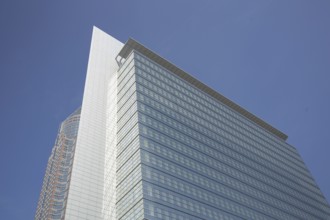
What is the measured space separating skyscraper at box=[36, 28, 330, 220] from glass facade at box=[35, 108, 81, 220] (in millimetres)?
6449

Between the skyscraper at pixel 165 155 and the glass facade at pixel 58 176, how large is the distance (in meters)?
6.45

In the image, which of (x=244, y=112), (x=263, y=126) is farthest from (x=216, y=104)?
(x=263, y=126)

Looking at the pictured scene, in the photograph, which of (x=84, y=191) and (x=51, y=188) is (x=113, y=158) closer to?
(x=84, y=191)

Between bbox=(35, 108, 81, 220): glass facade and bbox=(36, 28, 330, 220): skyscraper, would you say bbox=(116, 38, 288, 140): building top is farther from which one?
bbox=(35, 108, 81, 220): glass facade

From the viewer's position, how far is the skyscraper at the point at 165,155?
67062 mm

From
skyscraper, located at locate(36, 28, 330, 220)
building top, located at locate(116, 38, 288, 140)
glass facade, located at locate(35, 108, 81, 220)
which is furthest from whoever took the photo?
building top, located at locate(116, 38, 288, 140)

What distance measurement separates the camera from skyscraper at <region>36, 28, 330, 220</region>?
220ft

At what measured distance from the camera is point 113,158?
76.8 metres

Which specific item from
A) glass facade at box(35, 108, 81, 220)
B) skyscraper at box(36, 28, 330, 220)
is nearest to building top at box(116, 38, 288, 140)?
skyscraper at box(36, 28, 330, 220)

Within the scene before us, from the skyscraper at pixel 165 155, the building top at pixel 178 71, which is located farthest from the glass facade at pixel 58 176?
the building top at pixel 178 71

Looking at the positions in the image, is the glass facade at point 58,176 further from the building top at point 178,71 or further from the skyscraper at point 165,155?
the building top at point 178,71

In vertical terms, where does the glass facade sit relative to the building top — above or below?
below

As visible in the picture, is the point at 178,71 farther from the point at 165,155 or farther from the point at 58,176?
the point at 58,176

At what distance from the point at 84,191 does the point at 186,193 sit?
766 inches
